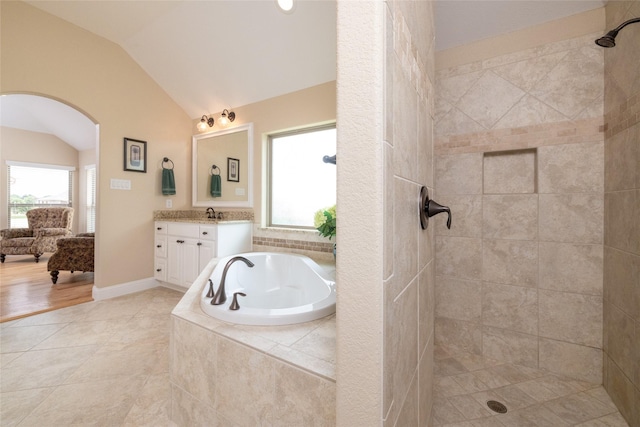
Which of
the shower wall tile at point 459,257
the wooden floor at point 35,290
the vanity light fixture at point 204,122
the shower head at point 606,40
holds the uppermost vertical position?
the vanity light fixture at point 204,122

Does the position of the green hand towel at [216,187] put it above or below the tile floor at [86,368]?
above

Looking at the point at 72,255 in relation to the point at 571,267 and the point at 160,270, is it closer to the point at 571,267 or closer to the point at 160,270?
the point at 160,270

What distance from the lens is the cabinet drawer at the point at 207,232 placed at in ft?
9.88

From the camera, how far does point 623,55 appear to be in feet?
4.65

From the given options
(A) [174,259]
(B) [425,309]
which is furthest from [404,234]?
(A) [174,259]

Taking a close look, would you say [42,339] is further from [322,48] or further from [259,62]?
[322,48]

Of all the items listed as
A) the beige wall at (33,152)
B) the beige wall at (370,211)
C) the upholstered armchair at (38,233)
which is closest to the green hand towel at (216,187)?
the beige wall at (370,211)

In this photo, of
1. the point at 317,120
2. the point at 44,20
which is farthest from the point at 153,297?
the point at 44,20

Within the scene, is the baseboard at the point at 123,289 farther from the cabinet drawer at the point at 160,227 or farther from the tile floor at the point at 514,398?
the tile floor at the point at 514,398

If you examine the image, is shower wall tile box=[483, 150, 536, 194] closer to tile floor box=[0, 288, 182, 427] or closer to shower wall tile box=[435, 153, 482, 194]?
shower wall tile box=[435, 153, 482, 194]

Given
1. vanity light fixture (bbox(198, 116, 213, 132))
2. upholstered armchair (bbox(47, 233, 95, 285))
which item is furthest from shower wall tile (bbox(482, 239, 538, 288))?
upholstered armchair (bbox(47, 233, 95, 285))

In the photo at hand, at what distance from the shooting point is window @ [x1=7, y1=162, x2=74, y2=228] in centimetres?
548

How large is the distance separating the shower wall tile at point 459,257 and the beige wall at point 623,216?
0.66 m

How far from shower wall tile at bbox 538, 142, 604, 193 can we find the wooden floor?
4.40 metres
